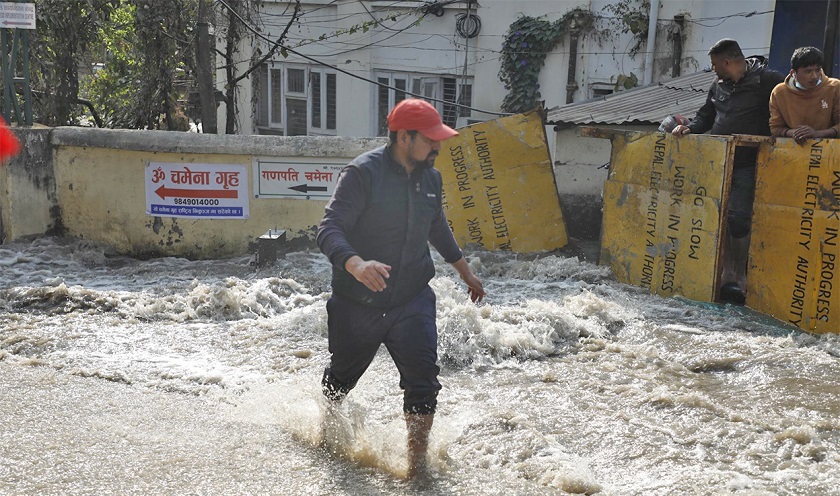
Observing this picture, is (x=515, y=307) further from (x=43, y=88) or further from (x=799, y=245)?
(x=43, y=88)

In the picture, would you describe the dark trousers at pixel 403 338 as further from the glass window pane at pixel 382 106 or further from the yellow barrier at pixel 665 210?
the glass window pane at pixel 382 106

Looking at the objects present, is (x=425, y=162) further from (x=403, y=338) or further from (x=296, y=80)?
(x=296, y=80)

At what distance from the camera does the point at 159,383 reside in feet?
19.7

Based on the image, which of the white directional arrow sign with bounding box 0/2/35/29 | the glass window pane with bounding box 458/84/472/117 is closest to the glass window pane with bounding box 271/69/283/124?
the glass window pane with bounding box 458/84/472/117

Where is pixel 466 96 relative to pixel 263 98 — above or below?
above

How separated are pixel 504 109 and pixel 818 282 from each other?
403 inches

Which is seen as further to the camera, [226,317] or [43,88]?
[43,88]

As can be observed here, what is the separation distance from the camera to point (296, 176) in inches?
384

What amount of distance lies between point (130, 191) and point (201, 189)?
2.76 ft

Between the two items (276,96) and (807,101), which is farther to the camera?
(276,96)

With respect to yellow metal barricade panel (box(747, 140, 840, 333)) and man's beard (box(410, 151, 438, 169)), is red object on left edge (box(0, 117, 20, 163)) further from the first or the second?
yellow metal barricade panel (box(747, 140, 840, 333))

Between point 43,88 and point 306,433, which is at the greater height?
point 43,88

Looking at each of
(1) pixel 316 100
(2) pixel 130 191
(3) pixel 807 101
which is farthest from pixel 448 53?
(3) pixel 807 101

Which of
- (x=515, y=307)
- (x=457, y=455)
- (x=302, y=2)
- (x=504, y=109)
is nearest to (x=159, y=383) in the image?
(x=457, y=455)
